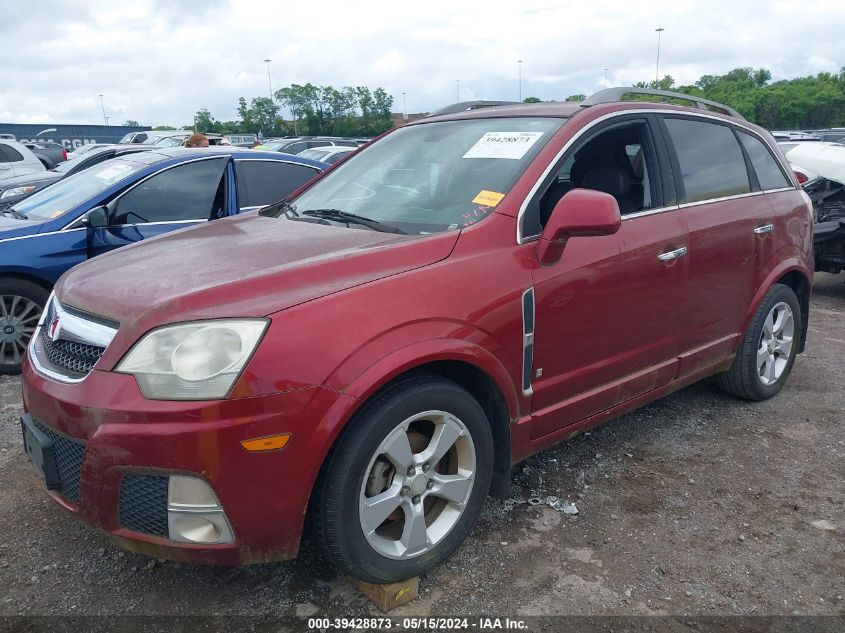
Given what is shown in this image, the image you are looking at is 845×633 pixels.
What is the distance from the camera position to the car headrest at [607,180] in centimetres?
336

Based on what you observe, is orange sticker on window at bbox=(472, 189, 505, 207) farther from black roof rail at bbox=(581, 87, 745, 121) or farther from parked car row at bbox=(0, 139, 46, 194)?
parked car row at bbox=(0, 139, 46, 194)

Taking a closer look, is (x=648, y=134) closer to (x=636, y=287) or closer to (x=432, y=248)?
(x=636, y=287)

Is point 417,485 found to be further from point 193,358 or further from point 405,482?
point 193,358

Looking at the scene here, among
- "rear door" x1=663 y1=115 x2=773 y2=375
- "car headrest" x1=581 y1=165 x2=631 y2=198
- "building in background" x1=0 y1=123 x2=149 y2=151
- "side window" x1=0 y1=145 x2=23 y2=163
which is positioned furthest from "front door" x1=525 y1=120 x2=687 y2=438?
"building in background" x1=0 y1=123 x2=149 y2=151

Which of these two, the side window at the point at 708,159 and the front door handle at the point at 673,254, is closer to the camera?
the front door handle at the point at 673,254

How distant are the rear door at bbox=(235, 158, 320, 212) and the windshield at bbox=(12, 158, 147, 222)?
76 cm

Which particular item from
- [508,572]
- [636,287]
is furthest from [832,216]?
[508,572]

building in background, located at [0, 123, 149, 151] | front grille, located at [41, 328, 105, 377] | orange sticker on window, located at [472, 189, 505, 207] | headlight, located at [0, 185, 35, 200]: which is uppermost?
building in background, located at [0, 123, 149, 151]

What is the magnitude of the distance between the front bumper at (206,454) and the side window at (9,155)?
521 inches

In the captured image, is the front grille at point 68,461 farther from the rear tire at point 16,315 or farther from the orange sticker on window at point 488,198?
the rear tire at point 16,315

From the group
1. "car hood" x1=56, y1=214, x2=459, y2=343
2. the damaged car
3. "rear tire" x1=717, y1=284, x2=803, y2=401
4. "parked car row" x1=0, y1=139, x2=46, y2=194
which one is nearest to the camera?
"car hood" x1=56, y1=214, x2=459, y2=343

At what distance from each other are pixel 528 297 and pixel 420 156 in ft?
3.38

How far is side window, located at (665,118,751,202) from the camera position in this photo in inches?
140

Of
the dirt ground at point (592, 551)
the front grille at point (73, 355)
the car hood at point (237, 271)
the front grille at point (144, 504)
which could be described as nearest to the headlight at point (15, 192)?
the dirt ground at point (592, 551)
